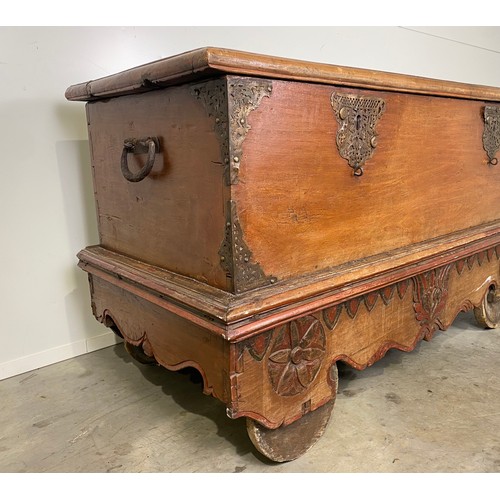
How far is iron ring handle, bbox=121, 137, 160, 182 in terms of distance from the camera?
1.10m

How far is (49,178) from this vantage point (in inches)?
63.6

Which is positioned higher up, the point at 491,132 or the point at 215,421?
the point at 491,132

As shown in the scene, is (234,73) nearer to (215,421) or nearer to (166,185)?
(166,185)

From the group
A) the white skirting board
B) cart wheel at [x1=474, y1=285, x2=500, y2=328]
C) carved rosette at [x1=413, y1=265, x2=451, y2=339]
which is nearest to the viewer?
carved rosette at [x1=413, y1=265, x2=451, y2=339]

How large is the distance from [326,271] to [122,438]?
70 centimetres

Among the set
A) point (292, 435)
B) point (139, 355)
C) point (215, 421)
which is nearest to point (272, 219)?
point (292, 435)

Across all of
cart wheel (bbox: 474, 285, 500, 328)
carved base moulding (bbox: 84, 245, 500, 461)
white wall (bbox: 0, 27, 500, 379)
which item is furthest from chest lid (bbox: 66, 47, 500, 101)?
cart wheel (bbox: 474, 285, 500, 328)

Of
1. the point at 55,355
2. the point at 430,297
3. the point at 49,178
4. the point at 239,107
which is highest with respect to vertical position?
the point at 239,107

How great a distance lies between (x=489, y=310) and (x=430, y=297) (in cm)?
59

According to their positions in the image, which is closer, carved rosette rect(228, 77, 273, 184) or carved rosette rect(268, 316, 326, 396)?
carved rosette rect(228, 77, 273, 184)

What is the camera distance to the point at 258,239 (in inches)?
39.8

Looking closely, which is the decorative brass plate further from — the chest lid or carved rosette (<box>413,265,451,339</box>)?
carved rosette (<box>413,265,451,339</box>)

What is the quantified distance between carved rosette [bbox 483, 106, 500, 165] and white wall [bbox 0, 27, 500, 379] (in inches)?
40.9

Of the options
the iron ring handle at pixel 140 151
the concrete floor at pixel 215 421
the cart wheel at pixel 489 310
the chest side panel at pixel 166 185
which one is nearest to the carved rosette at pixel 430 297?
the concrete floor at pixel 215 421
